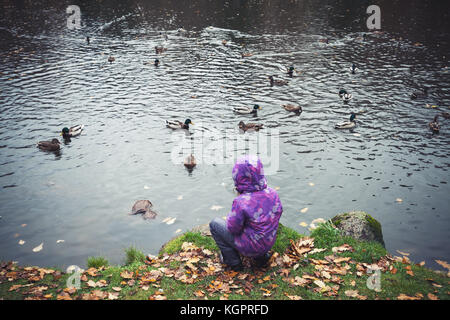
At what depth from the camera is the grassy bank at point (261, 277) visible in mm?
5715

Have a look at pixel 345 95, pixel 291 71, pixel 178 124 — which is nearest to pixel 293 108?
pixel 345 95

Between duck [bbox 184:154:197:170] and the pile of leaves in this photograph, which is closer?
the pile of leaves

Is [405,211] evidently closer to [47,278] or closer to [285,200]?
[285,200]

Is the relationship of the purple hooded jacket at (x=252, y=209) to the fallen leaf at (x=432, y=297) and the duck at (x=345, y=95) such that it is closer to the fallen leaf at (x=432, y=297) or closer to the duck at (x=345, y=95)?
the fallen leaf at (x=432, y=297)

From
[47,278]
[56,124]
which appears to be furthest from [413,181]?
[56,124]

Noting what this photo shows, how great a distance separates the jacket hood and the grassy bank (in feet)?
6.27

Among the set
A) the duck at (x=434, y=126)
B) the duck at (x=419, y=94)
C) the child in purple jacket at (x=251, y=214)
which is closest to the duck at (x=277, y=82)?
the duck at (x=419, y=94)

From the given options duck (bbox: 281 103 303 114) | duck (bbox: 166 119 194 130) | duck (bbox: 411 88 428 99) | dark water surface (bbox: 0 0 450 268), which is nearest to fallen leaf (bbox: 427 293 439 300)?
dark water surface (bbox: 0 0 450 268)

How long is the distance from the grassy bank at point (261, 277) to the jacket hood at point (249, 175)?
1911 millimetres

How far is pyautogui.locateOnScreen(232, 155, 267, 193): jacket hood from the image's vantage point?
5340 millimetres

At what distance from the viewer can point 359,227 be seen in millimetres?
7598

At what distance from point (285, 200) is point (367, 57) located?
1773cm

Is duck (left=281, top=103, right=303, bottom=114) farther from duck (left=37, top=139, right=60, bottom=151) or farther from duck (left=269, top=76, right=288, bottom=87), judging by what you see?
duck (left=37, top=139, right=60, bottom=151)

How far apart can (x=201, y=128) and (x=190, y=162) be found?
322cm
